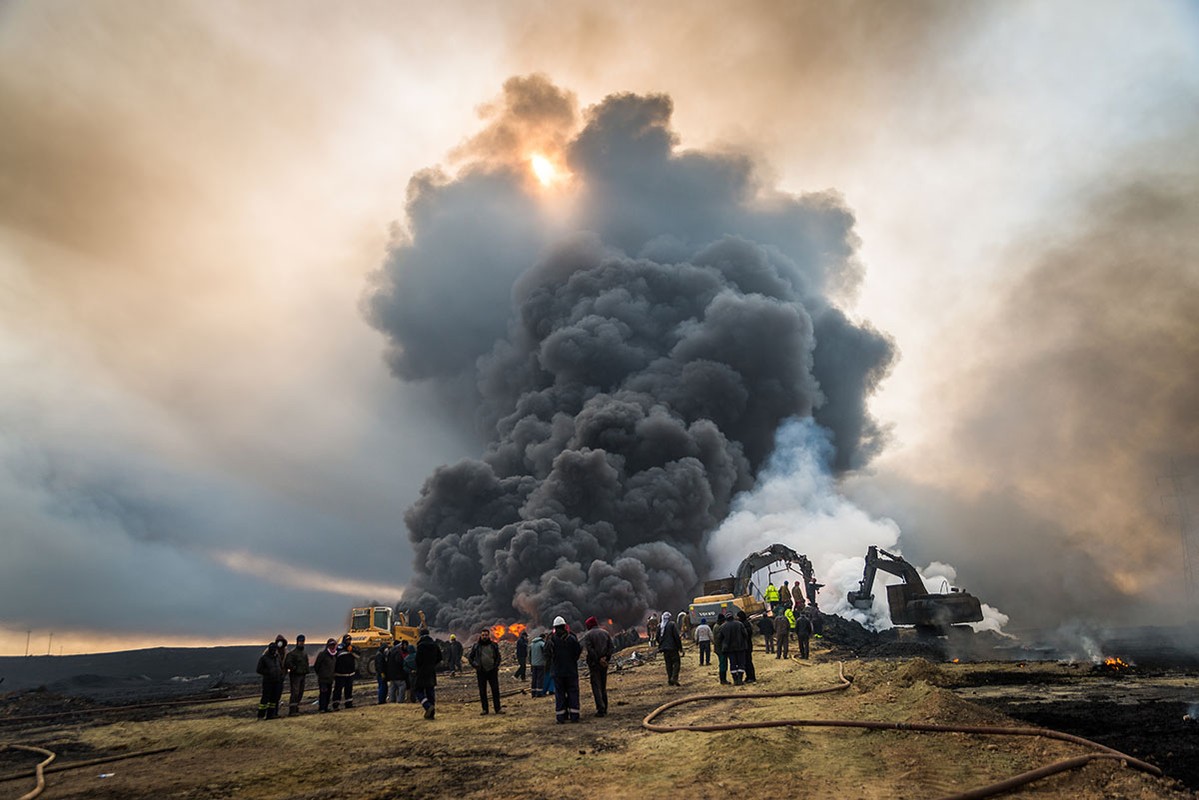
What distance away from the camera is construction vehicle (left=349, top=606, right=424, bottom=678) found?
101 feet

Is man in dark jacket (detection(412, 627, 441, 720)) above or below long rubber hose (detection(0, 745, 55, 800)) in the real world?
above

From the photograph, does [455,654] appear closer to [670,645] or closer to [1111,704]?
[670,645]

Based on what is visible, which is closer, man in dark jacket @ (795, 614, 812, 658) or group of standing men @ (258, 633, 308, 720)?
group of standing men @ (258, 633, 308, 720)

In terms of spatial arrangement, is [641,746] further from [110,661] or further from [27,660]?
[27,660]

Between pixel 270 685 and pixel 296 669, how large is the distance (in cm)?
103

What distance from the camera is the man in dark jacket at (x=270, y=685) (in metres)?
16.7

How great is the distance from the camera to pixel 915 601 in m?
42.9

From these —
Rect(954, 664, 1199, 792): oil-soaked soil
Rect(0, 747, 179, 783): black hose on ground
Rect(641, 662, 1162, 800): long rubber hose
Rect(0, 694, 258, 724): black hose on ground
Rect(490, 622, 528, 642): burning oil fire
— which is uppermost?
Rect(490, 622, 528, 642): burning oil fire

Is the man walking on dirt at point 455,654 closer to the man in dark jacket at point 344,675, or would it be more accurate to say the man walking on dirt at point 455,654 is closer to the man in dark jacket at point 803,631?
the man in dark jacket at point 344,675

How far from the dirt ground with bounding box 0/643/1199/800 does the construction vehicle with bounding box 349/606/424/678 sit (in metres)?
13.9

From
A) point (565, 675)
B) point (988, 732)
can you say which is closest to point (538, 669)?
point (565, 675)

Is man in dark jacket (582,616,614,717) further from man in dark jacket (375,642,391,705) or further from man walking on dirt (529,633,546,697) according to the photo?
man in dark jacket (375,642,391,705)

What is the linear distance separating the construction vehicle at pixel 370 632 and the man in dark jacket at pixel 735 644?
59.1 ft

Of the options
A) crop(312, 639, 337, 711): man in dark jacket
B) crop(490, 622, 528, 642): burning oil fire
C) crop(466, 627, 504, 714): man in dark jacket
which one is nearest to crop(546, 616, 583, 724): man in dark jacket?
crop(466, 627, 504, 714): man in dark jacket
